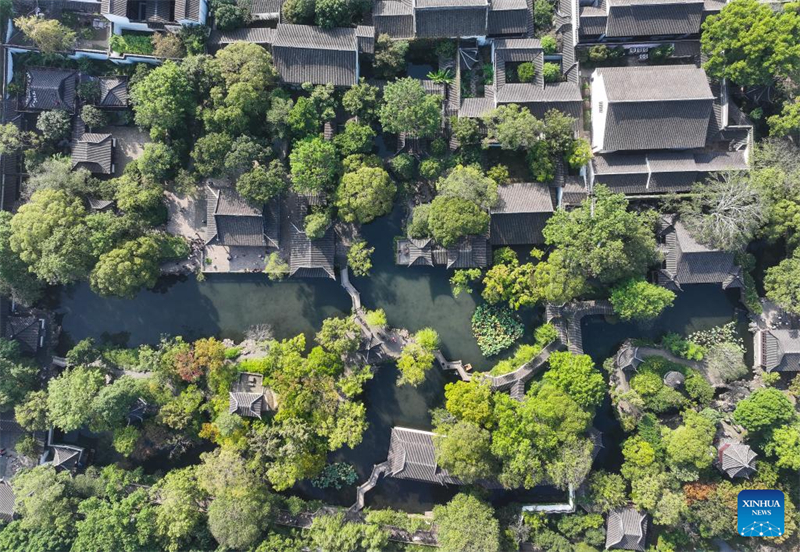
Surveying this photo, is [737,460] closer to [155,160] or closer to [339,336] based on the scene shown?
[339,336]

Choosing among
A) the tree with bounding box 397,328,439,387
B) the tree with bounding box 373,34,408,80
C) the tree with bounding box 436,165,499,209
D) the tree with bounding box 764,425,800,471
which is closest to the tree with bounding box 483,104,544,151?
the tree with bounding box 436,165,499,209

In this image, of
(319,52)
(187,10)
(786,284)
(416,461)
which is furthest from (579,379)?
(187,10)

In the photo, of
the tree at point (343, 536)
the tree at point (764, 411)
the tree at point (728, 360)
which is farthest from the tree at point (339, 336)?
the tree at point (764, 411)

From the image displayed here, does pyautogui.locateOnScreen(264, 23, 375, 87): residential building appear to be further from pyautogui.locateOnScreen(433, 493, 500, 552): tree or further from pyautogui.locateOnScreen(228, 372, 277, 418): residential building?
pyautogui.locateOnScreen(433, 493, 500, 552): tree

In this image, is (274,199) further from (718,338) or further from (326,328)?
(718,338)

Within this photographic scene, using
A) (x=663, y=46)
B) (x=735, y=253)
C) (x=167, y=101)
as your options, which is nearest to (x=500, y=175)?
(x=663, y=46)

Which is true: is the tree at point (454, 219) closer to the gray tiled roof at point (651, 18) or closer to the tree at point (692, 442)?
the gray tiled roof at point (651, 18)
